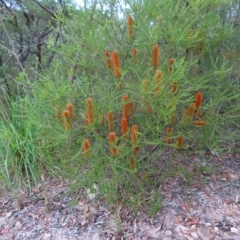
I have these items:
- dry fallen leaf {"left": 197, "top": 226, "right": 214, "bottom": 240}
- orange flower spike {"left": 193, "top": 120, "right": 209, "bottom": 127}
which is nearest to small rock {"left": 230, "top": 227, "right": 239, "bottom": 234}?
dry fallen leaf {"left": 197, "top": 226, "right": 214, "bottom": 240}

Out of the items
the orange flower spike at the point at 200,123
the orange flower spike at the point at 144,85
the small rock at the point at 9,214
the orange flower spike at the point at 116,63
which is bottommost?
the small rock at the point at 9,214

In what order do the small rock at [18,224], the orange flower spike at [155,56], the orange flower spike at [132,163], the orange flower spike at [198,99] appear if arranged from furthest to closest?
the small rock at [18,224]
the orange flower spike at [132,163]
the orange flower spike at [198,99]
the orange flower spike at [155,56]

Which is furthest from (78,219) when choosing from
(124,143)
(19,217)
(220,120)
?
(220,120)

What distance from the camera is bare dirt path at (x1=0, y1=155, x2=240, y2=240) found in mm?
2424

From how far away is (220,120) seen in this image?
2342mm

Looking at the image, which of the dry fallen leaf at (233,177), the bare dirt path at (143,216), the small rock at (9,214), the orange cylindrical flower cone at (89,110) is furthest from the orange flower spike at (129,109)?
the small rock at (9,214)

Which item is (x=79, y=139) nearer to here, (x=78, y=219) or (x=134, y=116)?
(x=134, y=116)

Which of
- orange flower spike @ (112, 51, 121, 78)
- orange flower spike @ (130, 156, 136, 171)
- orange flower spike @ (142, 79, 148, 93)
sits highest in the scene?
orange flower spike @ (112, 51, 121, 78)

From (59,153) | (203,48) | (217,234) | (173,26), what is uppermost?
(173,26)

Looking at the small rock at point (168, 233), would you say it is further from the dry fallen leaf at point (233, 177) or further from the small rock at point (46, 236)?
the small rock at point (46, 236)

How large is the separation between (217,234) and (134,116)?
3.58 ft

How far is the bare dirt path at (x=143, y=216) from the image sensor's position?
2.42 metres

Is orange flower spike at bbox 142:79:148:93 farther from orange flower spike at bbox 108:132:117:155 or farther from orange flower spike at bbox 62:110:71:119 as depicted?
orange flower spike at bbox 62:110:71:119

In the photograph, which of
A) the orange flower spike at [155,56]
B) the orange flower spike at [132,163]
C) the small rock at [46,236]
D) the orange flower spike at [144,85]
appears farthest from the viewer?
the small rock at [46,236]
